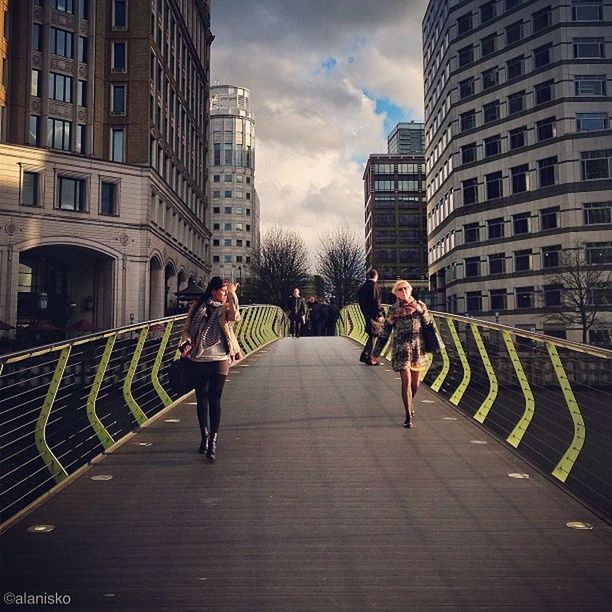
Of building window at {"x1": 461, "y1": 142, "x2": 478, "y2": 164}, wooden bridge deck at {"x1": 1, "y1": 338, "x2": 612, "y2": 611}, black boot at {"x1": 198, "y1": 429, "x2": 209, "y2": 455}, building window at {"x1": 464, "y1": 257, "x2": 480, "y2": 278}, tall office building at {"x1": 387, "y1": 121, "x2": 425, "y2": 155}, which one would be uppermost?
tall office building at {"x1": 387, "y1": 121, "x2": 425, "y2": 155}

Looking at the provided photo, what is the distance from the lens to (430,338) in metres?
7.53

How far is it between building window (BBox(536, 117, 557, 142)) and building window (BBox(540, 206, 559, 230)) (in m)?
4.76

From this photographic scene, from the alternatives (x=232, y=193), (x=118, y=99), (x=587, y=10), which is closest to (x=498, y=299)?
(x=587, y=10)

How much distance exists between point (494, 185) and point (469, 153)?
3.60m

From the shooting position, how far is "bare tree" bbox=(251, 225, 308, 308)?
190 ft

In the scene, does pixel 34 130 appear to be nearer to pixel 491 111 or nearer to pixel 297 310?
pixel 297 310

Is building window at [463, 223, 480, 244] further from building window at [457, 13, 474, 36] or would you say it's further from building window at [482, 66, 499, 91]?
building window at [457, 13, 474, 36]


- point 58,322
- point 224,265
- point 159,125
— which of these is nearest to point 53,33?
point 159,125

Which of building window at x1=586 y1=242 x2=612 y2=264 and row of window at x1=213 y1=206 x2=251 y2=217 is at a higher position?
row of window at x1=213 y1=206 x2=251 y2=217

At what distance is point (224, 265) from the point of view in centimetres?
11419

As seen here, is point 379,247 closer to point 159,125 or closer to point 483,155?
point 483,155

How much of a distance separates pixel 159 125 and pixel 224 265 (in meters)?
74.3

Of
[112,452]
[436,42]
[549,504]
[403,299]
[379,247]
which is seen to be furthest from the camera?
[379,247]

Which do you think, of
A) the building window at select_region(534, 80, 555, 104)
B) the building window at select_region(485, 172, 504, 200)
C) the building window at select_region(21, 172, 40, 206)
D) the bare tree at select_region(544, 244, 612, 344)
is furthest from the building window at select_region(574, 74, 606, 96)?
the building window at select_region(21, 172, 40, 206)
